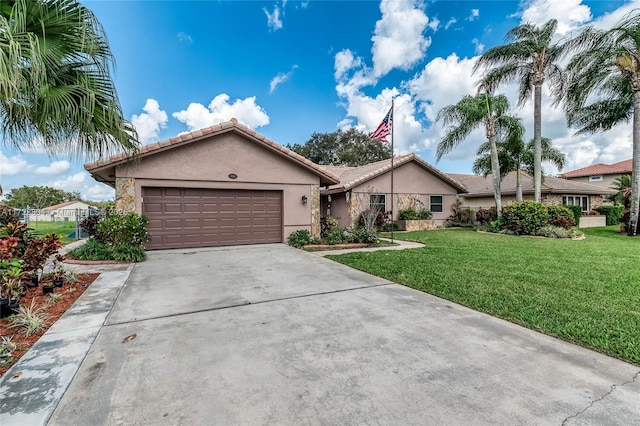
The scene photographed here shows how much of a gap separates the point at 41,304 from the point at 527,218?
55.4 feet

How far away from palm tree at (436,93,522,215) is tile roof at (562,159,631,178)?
71.7ft

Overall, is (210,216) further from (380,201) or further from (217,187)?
(380,201)

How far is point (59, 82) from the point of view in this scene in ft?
14.9

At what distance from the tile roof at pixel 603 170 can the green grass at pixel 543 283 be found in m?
27.5

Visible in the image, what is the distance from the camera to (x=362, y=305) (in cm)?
451

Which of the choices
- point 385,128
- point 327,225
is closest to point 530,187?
point 385,128

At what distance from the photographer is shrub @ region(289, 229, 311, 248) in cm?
1081

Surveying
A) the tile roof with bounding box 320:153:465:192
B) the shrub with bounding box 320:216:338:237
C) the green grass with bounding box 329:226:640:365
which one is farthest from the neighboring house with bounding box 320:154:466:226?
the green grass with bounding box 329:226:640:365

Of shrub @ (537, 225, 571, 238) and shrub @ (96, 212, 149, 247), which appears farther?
shrub @ (537, 225, 571, 238)

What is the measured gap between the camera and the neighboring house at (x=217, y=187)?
30.6 ft

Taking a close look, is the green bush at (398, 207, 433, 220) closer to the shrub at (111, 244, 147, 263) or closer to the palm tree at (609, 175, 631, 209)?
the palm tree at (609, 175, 631, 209)

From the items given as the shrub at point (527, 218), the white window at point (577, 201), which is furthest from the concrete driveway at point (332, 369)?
the white window at point (577, 201)

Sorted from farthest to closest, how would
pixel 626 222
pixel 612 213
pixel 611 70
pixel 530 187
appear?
pixel 612 213 → pixel 530 187 → pixel 626 222 → pixel 611 70

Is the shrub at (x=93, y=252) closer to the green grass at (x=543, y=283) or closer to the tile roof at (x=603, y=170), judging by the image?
the green grass at (x=543, y=283)
